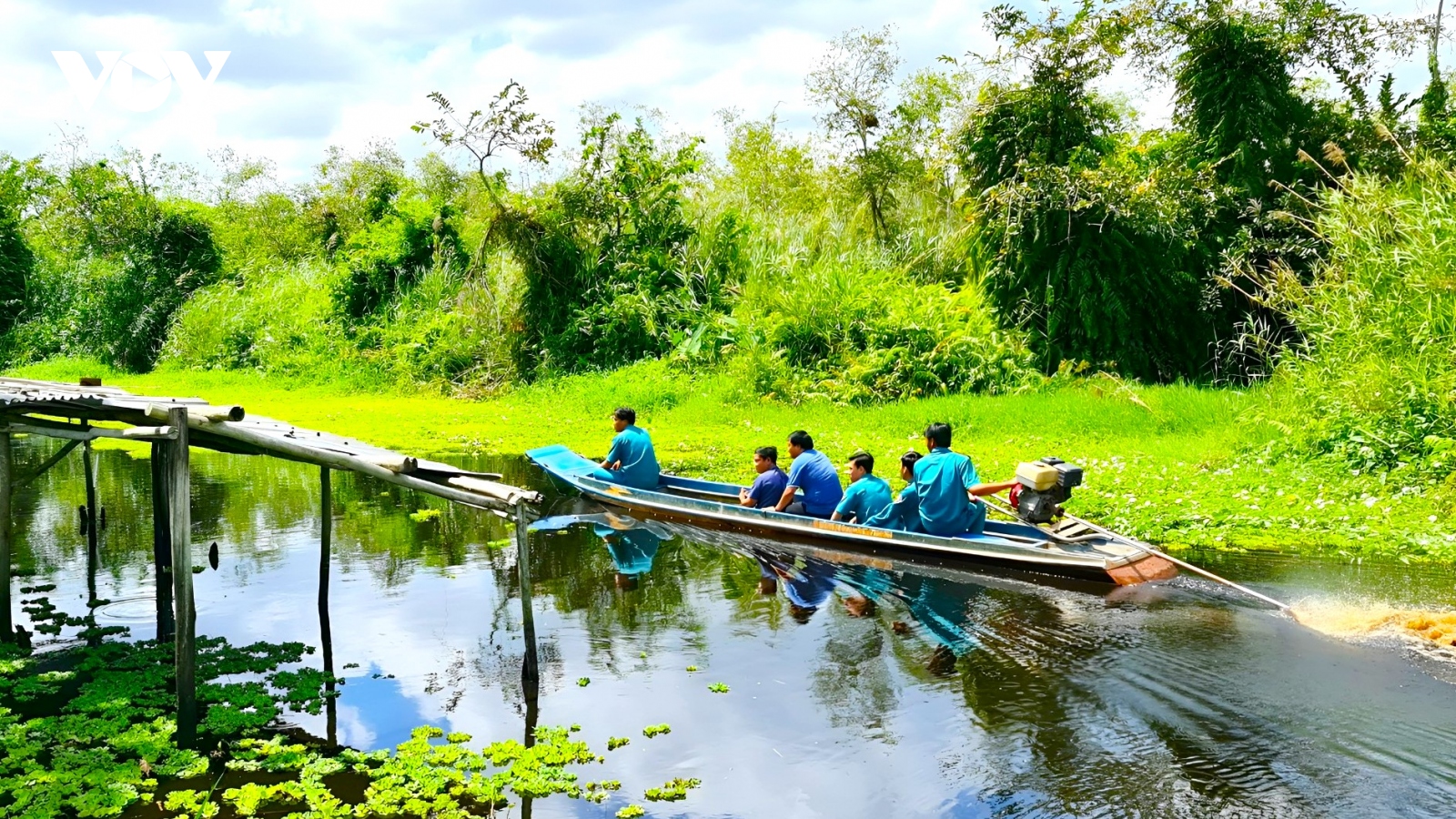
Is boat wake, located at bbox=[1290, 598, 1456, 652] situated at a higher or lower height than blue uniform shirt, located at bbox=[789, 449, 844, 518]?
lower

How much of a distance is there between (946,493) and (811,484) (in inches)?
72.7

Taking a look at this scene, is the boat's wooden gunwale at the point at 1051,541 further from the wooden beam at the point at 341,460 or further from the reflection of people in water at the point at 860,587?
the wooden beam at the point at 341,460

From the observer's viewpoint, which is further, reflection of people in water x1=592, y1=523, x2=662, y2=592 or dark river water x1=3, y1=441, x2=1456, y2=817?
reflection of people in water x1=592, y1=523, x2=662, y2=592

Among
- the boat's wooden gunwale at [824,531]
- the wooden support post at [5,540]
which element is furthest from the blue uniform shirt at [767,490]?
the wooden support post at [5,540]

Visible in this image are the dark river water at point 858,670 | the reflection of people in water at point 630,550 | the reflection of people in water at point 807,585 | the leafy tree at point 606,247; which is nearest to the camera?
the dark river water at point 858,670

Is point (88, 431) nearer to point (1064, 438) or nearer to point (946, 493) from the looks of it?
point (946, 493)

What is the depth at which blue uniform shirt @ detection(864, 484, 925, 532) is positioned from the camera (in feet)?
36.7

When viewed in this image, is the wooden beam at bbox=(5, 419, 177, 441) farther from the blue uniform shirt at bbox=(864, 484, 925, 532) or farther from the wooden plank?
the blue uniform shirt at bbox=(864, 484, 925, 532)

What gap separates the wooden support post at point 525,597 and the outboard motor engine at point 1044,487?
5.09m

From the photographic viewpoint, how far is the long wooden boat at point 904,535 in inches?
397

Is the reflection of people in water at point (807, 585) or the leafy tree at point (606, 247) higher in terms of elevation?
the leafy tree at point (606, 247)

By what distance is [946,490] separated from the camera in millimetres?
10828

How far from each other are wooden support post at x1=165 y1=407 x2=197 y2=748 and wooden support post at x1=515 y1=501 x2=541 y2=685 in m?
2.01

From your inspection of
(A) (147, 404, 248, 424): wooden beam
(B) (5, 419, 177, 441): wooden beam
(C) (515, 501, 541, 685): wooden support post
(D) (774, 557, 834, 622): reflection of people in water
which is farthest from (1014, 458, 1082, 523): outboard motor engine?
(B) (5, 419, 177, 441): wooden beam
